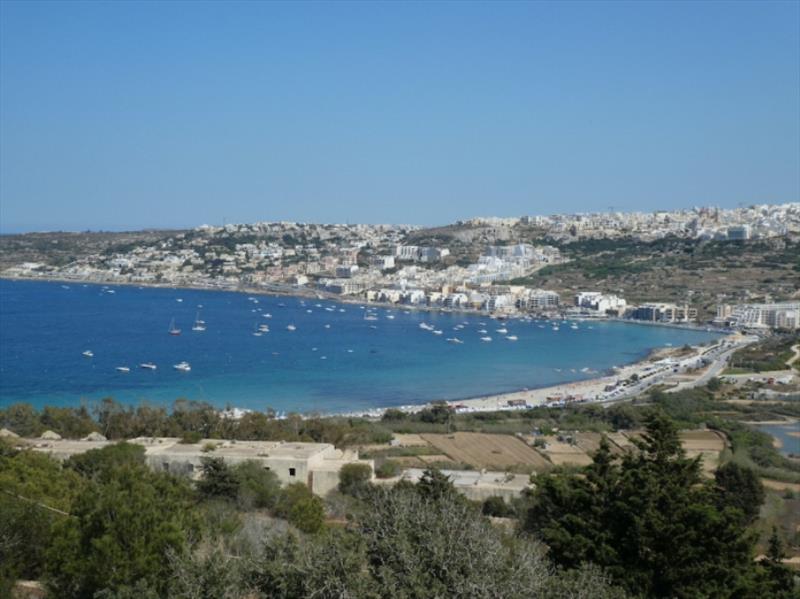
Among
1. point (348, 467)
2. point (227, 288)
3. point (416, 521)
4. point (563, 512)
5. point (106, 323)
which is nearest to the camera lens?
point (416, 521)

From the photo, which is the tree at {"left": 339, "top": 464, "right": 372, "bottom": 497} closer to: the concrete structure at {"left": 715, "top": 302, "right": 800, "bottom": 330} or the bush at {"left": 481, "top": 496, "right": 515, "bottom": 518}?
the bush at {"left": 481, "top": 496, "right": 515, "bottom": 518}

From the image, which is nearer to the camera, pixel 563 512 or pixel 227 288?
pixel 563 512

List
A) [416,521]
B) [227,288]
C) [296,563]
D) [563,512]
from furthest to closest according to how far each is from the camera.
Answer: [227,288] → [563,512] → [416,521] → [296,563]

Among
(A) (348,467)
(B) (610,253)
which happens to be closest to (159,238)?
(B) (610,253)

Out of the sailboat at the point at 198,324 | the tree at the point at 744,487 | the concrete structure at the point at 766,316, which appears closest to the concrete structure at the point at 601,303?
the concrete structure at the point at 766,316

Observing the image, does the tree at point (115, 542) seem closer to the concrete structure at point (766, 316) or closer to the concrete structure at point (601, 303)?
the concrete structure at point (766, 316)

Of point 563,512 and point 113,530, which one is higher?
point 113,530

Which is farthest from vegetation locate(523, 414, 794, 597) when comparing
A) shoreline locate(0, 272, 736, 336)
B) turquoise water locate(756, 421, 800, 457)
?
shoreline locate(0, 272, 736, 336)

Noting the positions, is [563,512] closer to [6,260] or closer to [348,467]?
[348,467]
